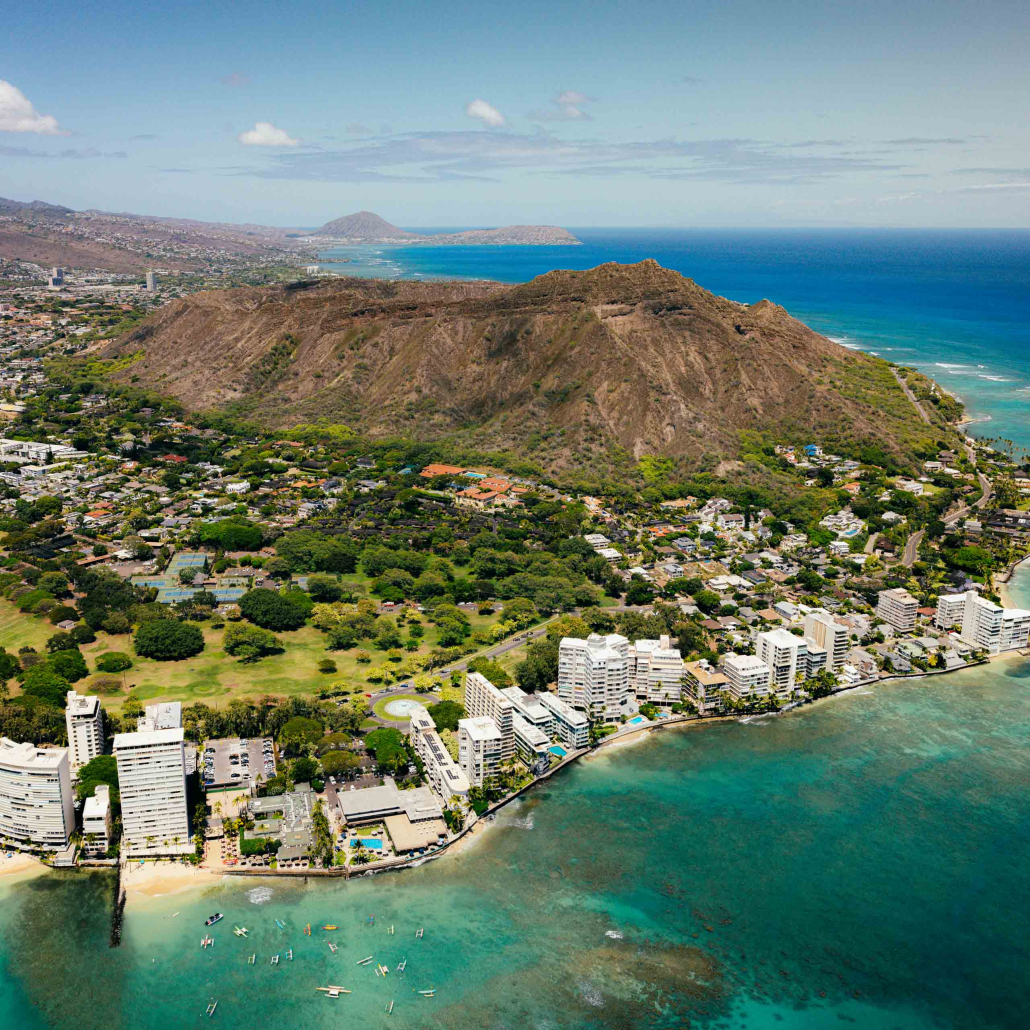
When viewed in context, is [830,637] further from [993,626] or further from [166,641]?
[166,641]

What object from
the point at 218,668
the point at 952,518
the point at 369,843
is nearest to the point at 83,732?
the point at 218,668

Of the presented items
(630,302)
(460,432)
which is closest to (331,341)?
(460,432)

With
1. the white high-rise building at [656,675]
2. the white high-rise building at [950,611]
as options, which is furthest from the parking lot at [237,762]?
the white high-rise building at [950,611]

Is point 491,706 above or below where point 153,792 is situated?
above

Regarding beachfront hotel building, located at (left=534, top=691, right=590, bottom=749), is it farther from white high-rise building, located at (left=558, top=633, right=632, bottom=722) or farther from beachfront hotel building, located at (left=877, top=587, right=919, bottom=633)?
beachfront hotel building, located at (left=877, top=587, right=919, bottom=633)

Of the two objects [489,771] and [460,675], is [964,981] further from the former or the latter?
[460,675]

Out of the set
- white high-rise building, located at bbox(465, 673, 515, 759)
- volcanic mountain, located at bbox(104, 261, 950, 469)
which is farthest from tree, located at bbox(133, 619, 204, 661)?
volcanic mountain, located at bbox(104, 261, 950, 469)

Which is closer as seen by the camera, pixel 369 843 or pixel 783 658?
pixel 369 843
